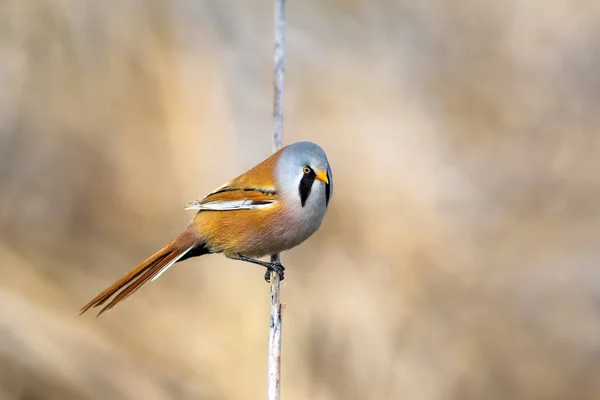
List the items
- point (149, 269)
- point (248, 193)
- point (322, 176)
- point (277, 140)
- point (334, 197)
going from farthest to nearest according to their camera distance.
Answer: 1. point (334, 197)
2. point (277, 140)
3. point (248, 193)
4. point (149, 269)
5. point (322, 176)

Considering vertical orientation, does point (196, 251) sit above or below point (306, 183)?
below

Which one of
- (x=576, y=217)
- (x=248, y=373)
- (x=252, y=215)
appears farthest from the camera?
(x=576, y=217)

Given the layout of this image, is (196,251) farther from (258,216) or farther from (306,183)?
(306,183)

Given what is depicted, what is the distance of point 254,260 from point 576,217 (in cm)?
218

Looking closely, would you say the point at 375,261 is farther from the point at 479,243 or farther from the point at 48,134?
the point at 48,134

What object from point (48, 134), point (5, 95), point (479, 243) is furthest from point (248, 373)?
point (5, 95)

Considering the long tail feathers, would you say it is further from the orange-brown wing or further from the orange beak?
the orange beak

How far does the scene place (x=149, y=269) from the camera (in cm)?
266

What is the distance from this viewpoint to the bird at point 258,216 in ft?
8.41

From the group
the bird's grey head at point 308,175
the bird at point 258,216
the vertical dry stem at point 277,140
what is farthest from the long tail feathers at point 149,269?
the bird's grey head at point 308,175

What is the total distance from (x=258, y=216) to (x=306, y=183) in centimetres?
27

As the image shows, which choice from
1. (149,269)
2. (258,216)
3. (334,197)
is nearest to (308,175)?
(258,216)

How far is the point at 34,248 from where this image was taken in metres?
3.71

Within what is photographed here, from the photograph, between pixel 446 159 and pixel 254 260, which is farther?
pixel 446 159
